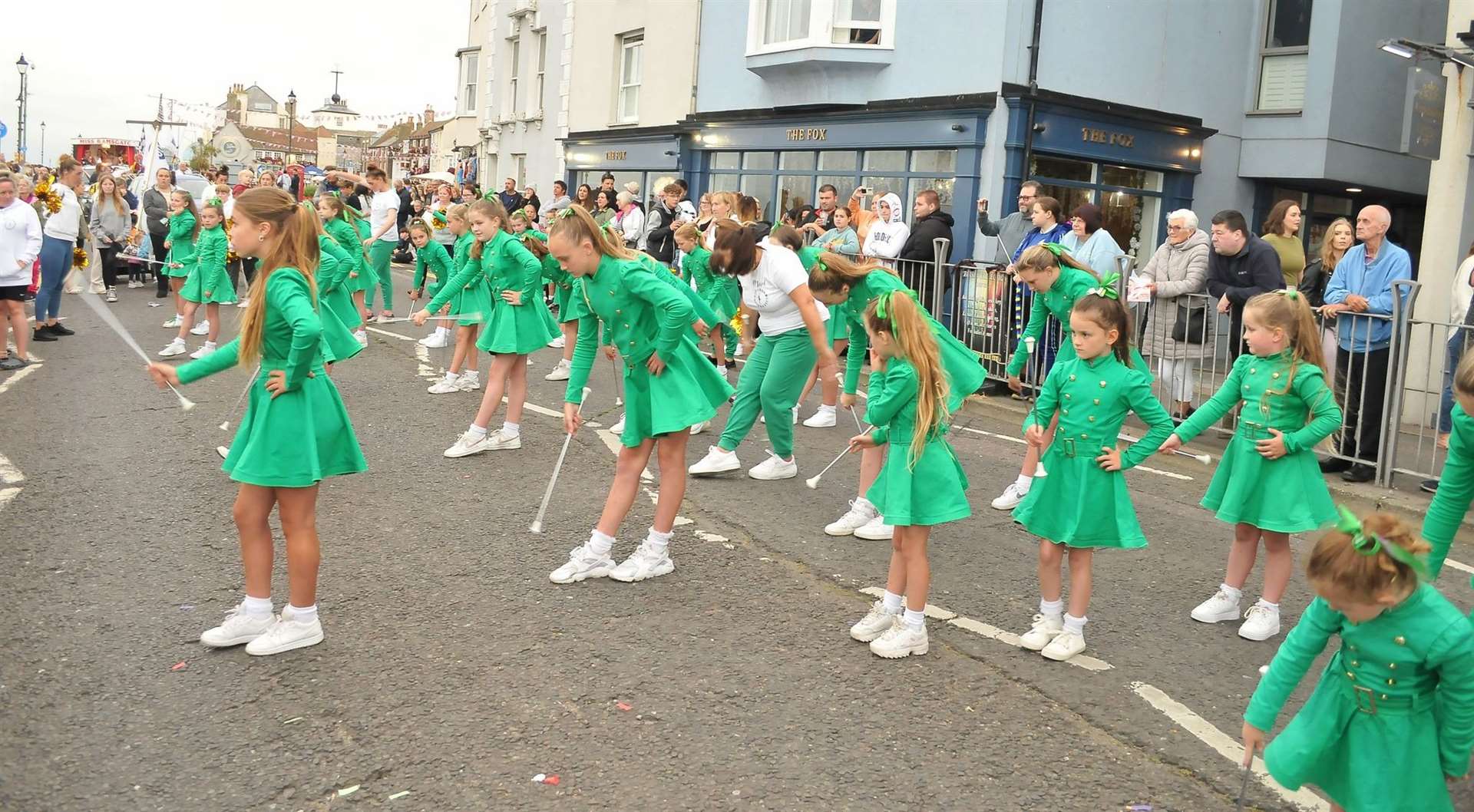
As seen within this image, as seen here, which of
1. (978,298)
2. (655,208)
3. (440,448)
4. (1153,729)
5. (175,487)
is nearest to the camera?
(1153,729)

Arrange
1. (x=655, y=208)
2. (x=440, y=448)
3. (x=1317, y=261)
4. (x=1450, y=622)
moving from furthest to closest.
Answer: (x=655, y=208) → (x=1317, y=261) → (x=440, y=448) → (x=1450, y=622)

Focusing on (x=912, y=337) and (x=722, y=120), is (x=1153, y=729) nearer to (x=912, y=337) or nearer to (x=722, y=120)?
(x=912, y=337)

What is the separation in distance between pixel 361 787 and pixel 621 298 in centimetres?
277

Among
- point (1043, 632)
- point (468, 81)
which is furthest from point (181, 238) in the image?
point (468, 81)

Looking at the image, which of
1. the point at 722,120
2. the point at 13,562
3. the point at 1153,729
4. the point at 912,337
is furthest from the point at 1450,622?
the point at 722,120

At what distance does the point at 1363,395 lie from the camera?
8812mm

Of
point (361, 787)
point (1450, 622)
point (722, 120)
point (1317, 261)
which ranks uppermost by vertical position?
point (722, 120)

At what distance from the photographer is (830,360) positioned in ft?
26.8

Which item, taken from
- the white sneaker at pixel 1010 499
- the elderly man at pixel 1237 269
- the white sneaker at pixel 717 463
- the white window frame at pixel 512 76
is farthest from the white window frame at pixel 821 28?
the white window frame at pixel 512 76

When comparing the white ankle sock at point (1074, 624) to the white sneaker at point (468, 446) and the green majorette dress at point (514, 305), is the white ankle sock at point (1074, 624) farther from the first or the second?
the green majorette dress at point (514, 305)

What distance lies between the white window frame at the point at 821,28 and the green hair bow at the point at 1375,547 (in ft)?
54.3

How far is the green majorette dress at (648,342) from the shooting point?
5.86m

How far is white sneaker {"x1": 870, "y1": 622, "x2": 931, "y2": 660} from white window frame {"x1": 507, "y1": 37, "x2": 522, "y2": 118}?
29.6 m

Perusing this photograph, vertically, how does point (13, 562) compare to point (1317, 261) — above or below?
below
